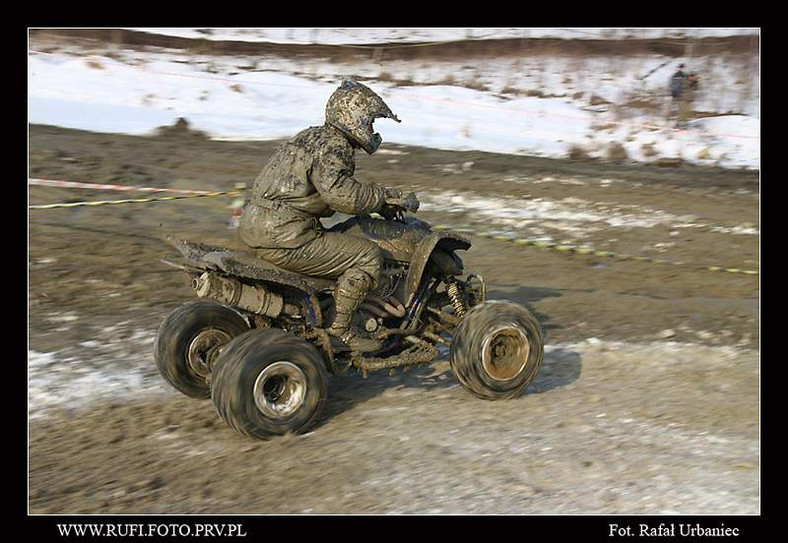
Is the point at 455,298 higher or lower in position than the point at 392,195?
lower

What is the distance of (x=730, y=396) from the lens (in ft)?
25.8

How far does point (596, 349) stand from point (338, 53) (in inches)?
777

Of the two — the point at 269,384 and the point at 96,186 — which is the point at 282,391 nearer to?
the point at 269,384

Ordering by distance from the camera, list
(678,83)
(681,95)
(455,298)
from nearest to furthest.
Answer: (455,298) < (681,95) < (678,83)

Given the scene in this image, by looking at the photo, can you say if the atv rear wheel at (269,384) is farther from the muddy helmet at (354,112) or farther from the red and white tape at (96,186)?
the red and white tape at (96,186)

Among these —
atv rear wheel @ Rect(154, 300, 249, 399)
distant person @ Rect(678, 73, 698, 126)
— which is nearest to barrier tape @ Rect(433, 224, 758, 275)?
atv rear wheel @ Rect(154, 300, 249, 399)

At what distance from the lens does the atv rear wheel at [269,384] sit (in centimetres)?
637

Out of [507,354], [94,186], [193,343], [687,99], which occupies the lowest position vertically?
[507,354]

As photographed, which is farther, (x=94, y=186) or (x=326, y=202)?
(x=94, y=186)

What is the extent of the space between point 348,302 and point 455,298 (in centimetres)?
107

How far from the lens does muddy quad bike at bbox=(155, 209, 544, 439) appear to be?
6.59 meters

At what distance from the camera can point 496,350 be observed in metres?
7.40

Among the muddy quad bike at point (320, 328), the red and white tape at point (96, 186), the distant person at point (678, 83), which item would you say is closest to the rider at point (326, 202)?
the muddy quad bike at point (320, 328)

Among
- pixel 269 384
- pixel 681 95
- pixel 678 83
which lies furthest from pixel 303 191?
pixel 678 83
